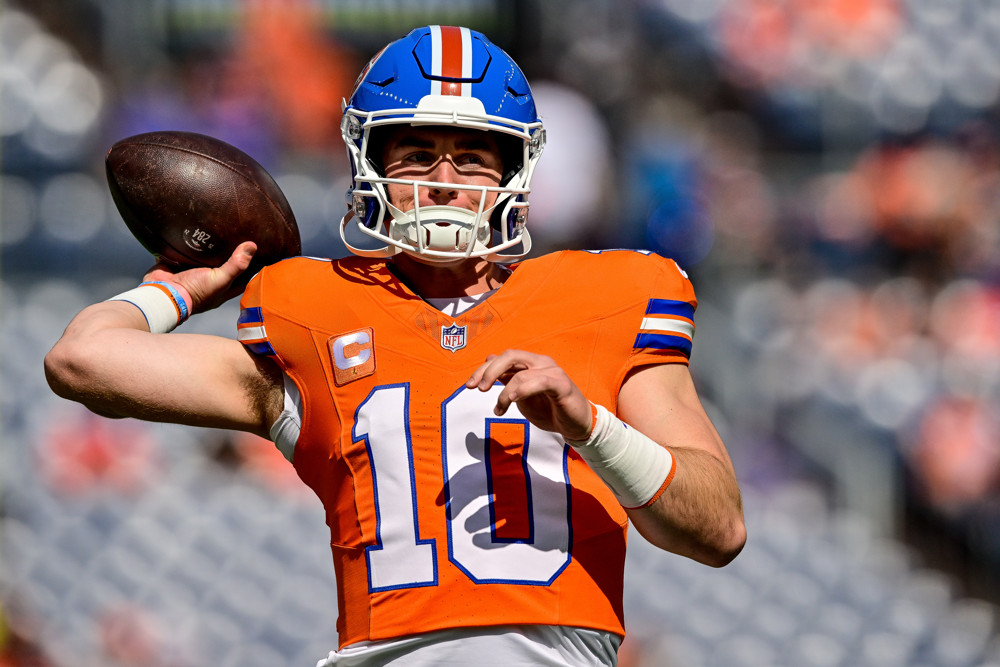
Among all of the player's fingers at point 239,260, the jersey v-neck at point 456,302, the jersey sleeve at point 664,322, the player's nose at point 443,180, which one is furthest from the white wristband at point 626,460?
the player's fingers at point 239,260

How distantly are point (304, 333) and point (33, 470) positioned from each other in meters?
3.54

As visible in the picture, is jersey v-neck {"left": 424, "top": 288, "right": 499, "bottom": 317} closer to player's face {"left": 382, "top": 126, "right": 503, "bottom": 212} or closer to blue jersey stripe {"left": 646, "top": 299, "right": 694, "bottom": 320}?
→ player's face {"left": 382, "top": 126, "right": 503, "bottom": 212}

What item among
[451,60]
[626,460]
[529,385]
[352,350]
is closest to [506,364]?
[529,385]

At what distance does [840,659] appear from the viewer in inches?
184

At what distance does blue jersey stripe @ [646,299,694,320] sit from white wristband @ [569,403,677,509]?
0.29 m

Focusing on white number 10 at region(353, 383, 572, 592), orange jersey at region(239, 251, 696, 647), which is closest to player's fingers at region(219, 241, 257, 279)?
orange jersey at region(239, 251, 696, 647)

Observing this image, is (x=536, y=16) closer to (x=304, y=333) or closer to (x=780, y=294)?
(x=780, y=294)

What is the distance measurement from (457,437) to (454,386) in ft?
0.28

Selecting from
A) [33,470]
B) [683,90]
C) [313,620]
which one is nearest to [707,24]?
[683,90]

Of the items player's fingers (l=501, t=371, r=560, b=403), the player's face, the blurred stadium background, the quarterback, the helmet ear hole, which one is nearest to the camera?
player's fingers (l=501, t=371, r=560, b=403)

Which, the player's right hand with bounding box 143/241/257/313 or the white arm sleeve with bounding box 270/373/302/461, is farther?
the player's right hand with bounding box 143/241/257/313

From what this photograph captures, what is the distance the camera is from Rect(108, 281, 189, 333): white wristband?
202 cm

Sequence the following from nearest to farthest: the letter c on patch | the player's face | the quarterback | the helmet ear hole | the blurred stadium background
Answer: the quarterback
the letter c on patch
the player's face
the helmet ear hole
the blurred stadium background

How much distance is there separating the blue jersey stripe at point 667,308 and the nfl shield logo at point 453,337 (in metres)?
0.31
